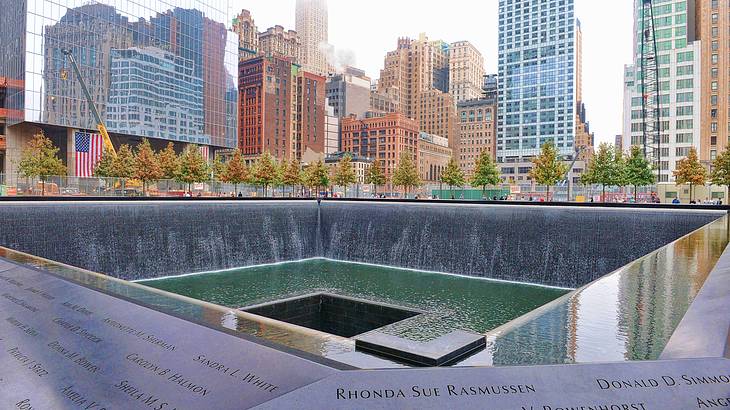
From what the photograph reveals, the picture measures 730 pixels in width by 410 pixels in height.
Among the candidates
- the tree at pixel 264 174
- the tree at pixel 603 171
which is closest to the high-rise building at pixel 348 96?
the tree at pixel 264 174

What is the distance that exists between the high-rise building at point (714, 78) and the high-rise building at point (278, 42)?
125854 mm

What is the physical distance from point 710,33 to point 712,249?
253 feet

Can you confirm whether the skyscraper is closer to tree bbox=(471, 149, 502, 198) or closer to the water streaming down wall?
tree bbox=(471, 149, 502, 198)

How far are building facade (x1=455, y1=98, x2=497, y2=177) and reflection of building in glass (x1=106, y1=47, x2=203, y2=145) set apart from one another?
92.9 m

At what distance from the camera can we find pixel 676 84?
73812 mm

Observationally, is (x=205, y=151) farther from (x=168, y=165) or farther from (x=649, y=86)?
(x=649, y=86)

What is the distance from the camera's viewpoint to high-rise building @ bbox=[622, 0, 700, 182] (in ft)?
237

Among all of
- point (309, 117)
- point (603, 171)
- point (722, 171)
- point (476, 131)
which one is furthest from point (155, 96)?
point (476, 131)

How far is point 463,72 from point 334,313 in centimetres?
17989

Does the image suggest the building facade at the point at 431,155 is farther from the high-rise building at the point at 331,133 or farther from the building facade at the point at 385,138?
the high-rise building at the point at 331,133

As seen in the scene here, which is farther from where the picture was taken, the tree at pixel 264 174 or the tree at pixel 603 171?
the tree at pixel 264 174

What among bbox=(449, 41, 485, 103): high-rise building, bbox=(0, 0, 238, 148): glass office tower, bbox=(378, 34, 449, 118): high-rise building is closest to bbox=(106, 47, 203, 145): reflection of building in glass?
bbox=(0, 0, 238, 148): glass office tower

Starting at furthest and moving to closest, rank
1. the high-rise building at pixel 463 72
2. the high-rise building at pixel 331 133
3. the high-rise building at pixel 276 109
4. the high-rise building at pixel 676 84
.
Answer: the high-rise building at pixel 463 72 → the high-rise building at pixel 331 133 → the high-rise building at pixel 276 109 → the high-rise building at pixel 676 84

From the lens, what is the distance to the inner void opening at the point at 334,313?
473 inches
